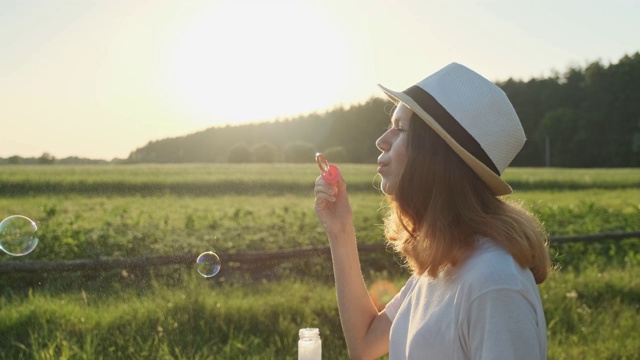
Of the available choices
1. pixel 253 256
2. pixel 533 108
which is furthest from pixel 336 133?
pixel 253 256

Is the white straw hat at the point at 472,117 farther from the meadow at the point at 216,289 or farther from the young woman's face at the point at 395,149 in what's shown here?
the meadow at the point at 216,289

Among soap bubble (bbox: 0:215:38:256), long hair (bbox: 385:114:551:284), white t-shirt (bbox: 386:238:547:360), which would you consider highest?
long hair (bbox: 385:114:551:284)

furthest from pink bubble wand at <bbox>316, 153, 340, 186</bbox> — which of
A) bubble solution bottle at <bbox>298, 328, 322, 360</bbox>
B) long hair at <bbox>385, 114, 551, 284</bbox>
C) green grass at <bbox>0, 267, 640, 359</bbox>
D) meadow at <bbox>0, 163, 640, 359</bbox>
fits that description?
green grass at <bbox>0, 267, 640, 359</bbox>

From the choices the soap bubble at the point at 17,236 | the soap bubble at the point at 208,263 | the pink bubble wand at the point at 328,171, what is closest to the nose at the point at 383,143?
the pink bubble wand at the point at 328,171

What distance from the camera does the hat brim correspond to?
1768 mm

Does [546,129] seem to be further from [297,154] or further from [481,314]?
[481,314]

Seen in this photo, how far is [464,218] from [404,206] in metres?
0.18

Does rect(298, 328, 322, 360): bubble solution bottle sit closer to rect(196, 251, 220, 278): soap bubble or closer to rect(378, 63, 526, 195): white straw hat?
rect(378, 63, 526, 195): white straw hat

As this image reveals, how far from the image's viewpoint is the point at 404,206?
1.89 metres

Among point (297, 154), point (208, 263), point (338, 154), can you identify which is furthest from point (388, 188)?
point (338, 154)

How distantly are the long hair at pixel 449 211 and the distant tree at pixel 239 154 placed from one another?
50.6 meters

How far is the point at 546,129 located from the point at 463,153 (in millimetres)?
60459

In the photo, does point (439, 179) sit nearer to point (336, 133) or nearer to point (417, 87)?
point (417, 87)

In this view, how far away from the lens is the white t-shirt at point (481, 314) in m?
1.55
